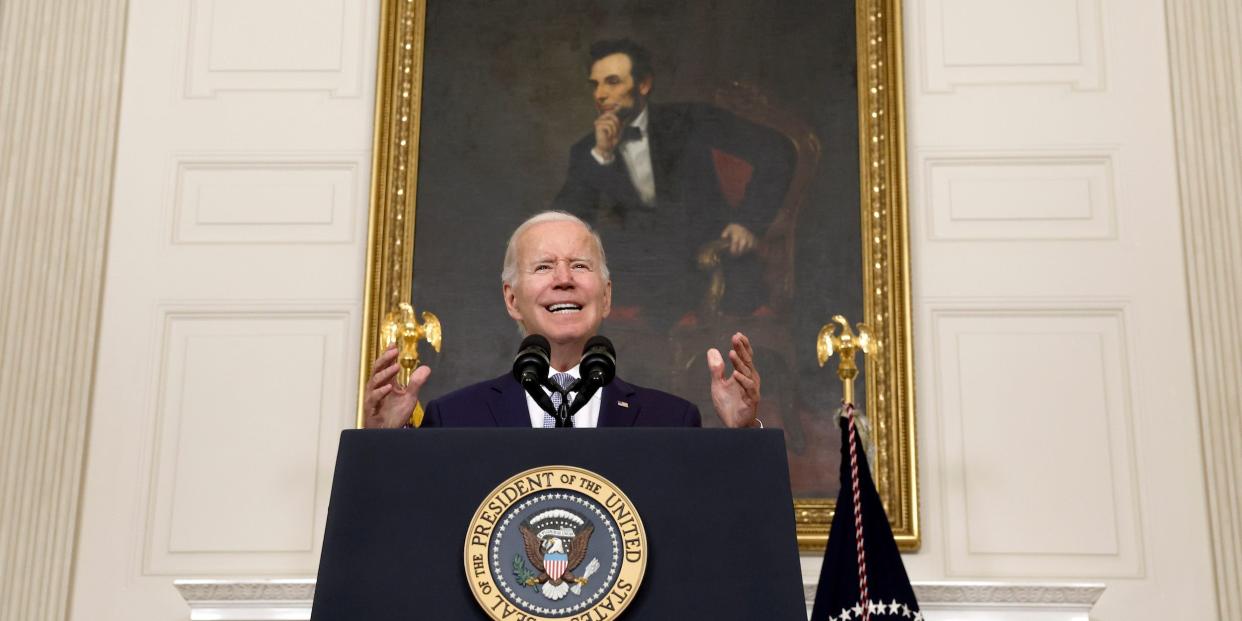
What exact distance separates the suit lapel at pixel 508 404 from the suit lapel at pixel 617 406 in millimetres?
183

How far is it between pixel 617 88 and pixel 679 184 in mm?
468

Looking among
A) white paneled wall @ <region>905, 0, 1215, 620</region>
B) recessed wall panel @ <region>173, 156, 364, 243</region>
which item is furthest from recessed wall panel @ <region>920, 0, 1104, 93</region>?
recessed wall panel @ <region>173, 156, 364, 243</region>

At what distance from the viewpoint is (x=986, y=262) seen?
15.8ft

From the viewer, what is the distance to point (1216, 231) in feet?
15.7

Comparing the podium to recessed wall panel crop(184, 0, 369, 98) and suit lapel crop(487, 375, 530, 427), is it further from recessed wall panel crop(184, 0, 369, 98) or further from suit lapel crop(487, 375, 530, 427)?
recessed wall panel crop(184, 0, 369, 98)

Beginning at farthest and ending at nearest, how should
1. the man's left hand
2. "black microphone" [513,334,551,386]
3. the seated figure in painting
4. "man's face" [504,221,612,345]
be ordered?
1. the seated figure in painting
2. "man's face" [504,221,612,345]
3. the man's left hand
4. "black microphone" [513,334,551,386]

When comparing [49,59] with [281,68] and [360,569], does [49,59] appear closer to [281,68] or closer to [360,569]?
[281,68]

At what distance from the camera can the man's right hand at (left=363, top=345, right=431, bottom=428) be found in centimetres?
264

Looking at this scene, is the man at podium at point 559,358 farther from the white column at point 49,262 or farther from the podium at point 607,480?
the white column at point 49,262

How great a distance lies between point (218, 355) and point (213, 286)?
10.3 inches

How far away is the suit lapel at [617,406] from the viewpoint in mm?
3225

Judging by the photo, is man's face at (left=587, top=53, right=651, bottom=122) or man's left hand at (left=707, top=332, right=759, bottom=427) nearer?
man's left hand at (left=707, top=332, right=759, bottom=427)

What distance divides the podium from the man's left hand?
738 millimetres

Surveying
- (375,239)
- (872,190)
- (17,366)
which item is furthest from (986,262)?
(17,366)
